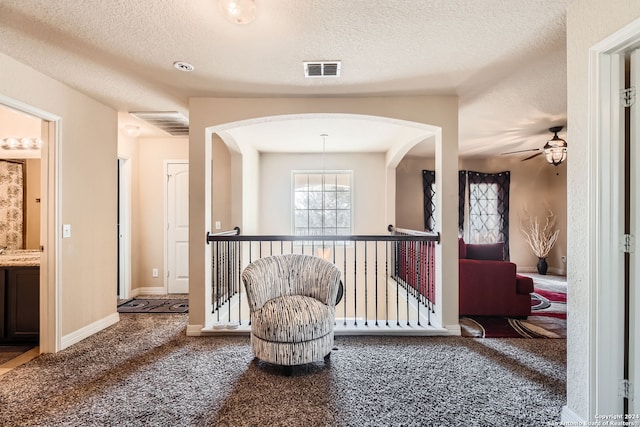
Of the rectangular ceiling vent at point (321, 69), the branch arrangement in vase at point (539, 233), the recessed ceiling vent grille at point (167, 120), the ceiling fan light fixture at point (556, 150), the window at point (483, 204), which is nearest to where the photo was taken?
the rectangular ceiling vent at point (321, 69)

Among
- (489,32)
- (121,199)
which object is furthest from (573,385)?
(121,199)

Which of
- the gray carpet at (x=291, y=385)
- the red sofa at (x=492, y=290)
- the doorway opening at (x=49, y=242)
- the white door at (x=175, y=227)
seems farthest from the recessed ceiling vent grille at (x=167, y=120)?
the red sofa at (x=492, y=290)

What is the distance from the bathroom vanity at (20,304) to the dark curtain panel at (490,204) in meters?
7.32

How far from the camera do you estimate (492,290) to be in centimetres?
386

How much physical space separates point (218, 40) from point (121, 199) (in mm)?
3631

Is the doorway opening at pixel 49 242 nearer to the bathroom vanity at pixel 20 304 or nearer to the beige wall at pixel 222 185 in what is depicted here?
the bathroom vanity at pixel 20 304

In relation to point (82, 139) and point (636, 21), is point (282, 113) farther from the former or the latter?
point (636, 21)

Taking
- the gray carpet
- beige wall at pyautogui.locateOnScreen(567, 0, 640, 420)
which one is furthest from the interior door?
the gray carpet

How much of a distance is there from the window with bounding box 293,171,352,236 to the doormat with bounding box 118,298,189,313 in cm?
265

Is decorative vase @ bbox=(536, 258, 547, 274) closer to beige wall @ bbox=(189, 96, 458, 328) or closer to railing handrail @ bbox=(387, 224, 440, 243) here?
railing handrail @ bbox=(387, 224, 440, 243)

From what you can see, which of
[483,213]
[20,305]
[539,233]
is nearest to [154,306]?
[20,305]

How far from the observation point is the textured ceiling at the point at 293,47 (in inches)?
75.3

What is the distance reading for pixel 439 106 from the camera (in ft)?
10.9

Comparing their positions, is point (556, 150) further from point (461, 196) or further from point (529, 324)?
point (461, 196)
